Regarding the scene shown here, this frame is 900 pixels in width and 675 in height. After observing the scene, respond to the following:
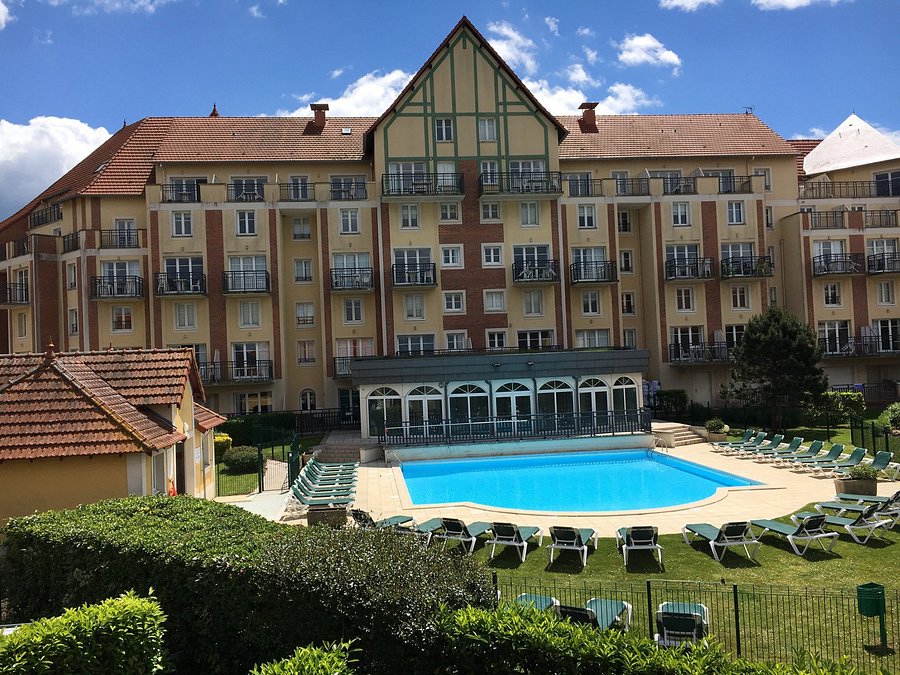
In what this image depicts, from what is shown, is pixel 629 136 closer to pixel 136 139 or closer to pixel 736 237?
pixel 736 237

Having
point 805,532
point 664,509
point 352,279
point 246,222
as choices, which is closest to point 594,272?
point 352,279

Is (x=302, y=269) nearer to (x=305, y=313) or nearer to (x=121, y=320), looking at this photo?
(x=305, y=313)

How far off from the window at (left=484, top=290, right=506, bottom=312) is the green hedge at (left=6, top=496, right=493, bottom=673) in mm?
30306

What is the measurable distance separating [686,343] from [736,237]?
22.1 ft

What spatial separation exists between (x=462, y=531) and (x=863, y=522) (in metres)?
7.95

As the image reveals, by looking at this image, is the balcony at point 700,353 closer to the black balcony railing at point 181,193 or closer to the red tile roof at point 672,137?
the red tile roof at point 672,137

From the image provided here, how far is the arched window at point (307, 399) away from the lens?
39594 millimetres

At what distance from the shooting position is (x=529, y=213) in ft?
131

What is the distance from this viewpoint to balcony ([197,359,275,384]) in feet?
124

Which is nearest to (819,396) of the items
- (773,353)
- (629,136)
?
(773,353)

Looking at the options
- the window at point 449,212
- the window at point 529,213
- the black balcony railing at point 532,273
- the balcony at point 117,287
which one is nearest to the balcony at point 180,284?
the balcony at point 117,287

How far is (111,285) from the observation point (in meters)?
38.1

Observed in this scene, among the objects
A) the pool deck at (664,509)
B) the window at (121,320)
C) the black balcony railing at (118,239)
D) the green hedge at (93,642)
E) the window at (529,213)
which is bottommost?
the pool deck at (664,509)

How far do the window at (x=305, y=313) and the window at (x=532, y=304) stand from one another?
12043 millimetres
